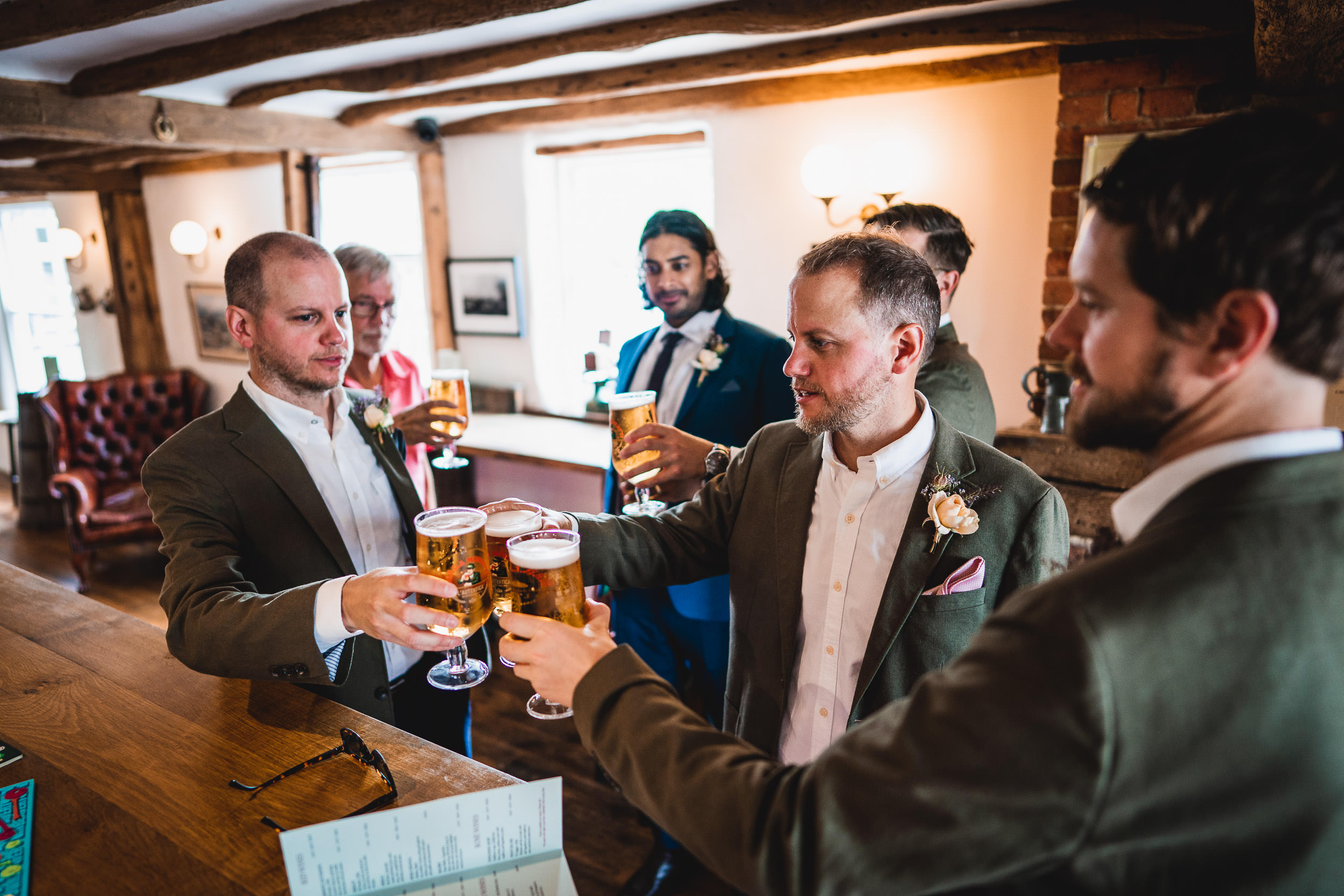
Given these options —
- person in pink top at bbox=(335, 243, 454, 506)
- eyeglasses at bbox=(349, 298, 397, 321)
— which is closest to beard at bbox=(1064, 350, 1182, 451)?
person in pink top at bbox=(335, 243, 454, 506)

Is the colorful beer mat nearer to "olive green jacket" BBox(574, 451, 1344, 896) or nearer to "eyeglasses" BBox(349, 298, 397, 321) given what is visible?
"olive green jacket" BBox(574, 451, 1344, 896)

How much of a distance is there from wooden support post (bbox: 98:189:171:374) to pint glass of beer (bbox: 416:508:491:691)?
7.78 metres

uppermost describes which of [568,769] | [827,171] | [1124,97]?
[1124,97]

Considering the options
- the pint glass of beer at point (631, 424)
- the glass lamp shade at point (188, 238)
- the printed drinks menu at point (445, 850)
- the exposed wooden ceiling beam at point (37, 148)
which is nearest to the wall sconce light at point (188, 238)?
the glass lamp shade at point (188, 238)

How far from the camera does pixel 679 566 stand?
1.77 m

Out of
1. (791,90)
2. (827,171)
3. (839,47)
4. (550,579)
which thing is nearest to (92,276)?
(791,90)

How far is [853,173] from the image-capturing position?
159 inches

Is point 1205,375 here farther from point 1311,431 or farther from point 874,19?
point 874,19

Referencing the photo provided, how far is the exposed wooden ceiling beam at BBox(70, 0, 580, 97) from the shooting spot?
3.11 m

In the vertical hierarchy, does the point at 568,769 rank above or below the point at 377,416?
below

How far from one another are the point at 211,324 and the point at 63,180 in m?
1.81

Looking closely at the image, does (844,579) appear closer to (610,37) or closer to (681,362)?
(681,362)

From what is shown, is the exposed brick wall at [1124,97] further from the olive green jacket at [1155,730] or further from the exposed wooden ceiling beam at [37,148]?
the exposed wooden ceiling beam at [37,148]

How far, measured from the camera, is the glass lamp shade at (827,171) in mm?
3869
